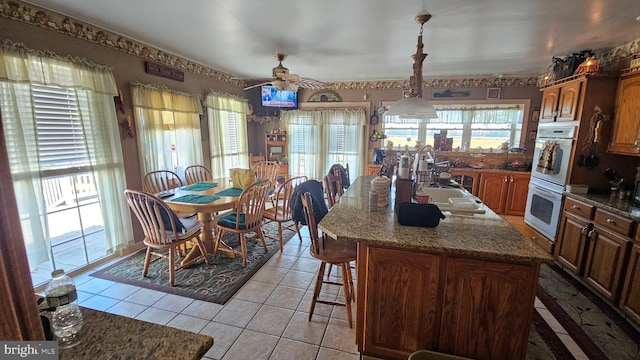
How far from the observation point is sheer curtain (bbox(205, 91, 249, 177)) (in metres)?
4.48

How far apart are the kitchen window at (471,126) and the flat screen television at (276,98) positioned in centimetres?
195

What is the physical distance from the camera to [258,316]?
214 centimetres

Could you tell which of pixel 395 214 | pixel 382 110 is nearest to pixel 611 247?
pixel 395 214

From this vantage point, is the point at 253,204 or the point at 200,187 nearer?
the point at 253,204

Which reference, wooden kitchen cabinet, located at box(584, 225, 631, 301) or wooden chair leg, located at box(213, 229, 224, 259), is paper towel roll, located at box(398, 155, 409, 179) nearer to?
wooden kitchen cabinet, located at box(584, 225, 631, 301)

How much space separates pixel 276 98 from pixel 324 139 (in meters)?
1.28

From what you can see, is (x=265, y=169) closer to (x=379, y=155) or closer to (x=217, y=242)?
(x=217, y=242)

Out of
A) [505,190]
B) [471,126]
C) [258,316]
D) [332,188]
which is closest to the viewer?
[258,316]

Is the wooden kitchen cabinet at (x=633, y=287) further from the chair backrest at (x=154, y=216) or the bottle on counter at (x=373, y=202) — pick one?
the chair backrest at (x=154, y=216)

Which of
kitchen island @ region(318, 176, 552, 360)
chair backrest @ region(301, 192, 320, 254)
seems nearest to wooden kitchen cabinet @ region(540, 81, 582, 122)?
kitchen island @ region(318, 176, 552, 360)

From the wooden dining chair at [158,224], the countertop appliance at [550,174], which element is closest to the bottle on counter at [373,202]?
the wooden dining chair at [158,224]

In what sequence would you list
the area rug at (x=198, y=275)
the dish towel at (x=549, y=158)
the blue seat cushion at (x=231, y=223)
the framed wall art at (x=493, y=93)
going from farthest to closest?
the framed wall art at (x=493, y=93) < the dish towel at (x=549, y=158) < the blue seat cushion at (x=231, y=223) < the area rug at (x=198, y=275)

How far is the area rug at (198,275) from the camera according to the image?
96.5 inches

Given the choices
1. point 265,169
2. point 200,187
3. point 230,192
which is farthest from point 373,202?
point 265,169
